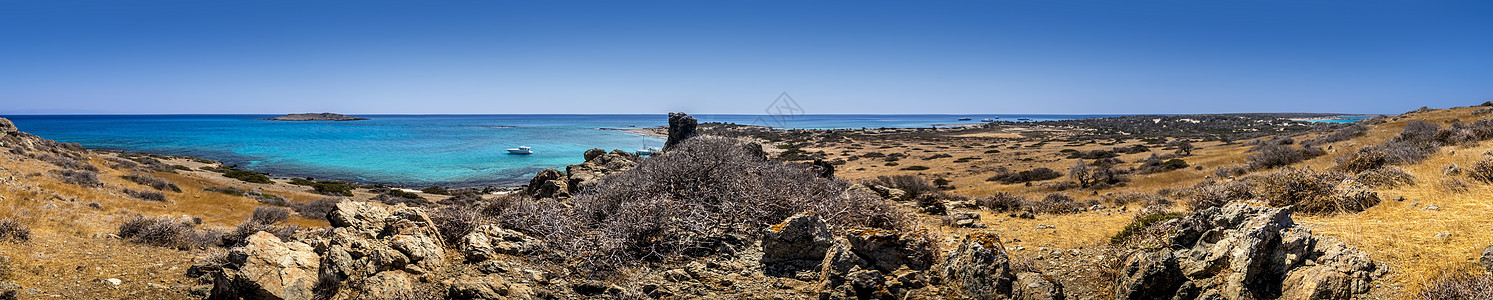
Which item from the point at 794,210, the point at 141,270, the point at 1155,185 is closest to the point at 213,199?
the point at 141,270

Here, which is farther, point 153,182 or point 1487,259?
point 153,182

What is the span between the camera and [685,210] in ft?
22.2

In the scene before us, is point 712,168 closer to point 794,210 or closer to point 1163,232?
point 794,210

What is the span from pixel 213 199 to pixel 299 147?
52094 mm

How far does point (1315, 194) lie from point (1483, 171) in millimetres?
2543

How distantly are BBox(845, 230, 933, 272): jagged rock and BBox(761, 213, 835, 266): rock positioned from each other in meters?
0.34

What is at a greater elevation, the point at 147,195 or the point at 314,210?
the point at 147,195

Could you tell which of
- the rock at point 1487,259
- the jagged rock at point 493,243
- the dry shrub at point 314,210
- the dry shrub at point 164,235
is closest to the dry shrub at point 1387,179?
the rock at point 1487,259

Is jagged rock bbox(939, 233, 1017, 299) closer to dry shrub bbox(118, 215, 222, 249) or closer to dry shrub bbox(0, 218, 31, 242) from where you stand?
dry shrub bbox(118, 215, 222, 249)

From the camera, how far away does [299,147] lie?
62094 mm

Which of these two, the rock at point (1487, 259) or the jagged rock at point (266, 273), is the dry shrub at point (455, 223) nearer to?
the jagged rock at point (266, 273)

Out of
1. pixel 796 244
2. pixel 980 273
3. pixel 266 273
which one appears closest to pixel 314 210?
pixel 266 273

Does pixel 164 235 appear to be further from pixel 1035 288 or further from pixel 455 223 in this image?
pixel 1035 288

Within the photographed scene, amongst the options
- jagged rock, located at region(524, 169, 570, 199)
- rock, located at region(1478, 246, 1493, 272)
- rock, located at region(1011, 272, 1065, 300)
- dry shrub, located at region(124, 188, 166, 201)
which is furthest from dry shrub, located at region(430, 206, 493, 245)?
dry shrub, located at region(124, 188, 166, 201)
